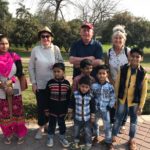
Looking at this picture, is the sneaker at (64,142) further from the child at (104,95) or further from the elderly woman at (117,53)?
the elderly woman at (117,53)

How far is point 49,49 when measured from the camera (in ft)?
16.1

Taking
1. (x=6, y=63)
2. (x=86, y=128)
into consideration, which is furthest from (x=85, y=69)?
(x=6, y=63)

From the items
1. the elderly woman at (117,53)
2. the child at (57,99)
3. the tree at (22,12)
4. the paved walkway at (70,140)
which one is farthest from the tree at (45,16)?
the child at (57,99)

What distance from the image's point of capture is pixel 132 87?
471 cm

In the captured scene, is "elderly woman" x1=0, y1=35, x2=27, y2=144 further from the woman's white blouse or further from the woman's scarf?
the woman's white blouse

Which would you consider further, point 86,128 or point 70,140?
point 70,140

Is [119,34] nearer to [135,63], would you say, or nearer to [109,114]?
[135,63]

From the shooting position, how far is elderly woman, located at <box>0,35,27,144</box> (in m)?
4.64

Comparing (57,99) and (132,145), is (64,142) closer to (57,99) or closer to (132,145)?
(57,99)

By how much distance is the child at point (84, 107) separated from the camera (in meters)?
4.63

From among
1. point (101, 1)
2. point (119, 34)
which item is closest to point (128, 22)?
point (101, 1)

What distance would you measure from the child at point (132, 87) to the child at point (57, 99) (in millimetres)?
865

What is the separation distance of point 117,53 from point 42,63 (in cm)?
130

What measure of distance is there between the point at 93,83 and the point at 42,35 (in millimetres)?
1138
